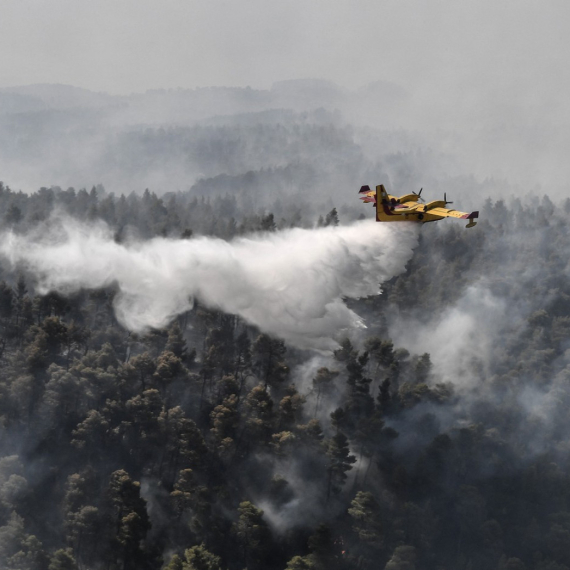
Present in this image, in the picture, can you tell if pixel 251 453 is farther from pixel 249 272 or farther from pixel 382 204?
pixel 382 204

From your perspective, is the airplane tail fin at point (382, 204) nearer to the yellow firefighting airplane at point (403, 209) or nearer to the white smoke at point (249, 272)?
the yellow firefighting airplane at point (403, 209)

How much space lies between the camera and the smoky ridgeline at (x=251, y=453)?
7750 centimetres

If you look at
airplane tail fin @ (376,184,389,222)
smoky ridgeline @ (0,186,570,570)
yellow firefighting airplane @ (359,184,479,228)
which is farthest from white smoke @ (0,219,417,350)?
airplane tail fin @ (376,184,389,222)

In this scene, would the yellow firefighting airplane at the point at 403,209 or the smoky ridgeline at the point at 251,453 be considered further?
the smoky ridgeline at the point at 251,453

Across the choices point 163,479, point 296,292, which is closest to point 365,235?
point 296,292

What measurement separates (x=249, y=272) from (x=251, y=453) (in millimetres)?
Answer: 23777

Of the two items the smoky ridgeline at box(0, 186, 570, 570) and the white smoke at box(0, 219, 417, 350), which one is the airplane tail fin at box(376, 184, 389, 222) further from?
the smoky ridgeline at box(0, 186, 570, 570)

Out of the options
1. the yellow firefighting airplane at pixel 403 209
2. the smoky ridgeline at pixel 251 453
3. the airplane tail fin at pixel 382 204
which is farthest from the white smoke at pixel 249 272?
the airplane tail fin at pixel 382 204

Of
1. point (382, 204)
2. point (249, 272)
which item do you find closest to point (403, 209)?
point (382, 204)

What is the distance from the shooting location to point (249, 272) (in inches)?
3044

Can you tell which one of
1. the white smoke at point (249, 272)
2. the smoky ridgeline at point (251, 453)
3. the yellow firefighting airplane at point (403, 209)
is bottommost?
the smoky ridgeline at point (251, 453)

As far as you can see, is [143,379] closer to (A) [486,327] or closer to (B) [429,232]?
(A) [486,327]

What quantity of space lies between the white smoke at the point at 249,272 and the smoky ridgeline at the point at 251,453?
4.24 m

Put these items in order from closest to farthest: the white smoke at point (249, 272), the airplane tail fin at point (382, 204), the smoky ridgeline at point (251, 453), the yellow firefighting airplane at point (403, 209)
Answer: the yellow firefighting airplane at point (403, 209)
the airplane tail fin at point (382, 204)
the white smoke at point (249, 272)
the smoky ridgeline at point (251, 453)
